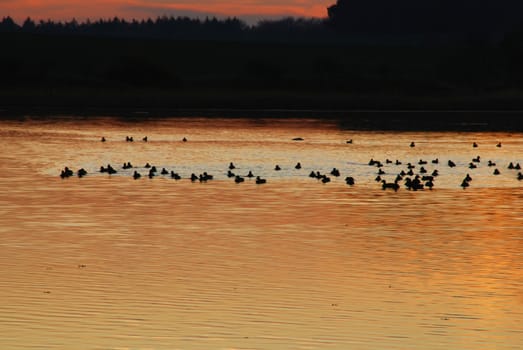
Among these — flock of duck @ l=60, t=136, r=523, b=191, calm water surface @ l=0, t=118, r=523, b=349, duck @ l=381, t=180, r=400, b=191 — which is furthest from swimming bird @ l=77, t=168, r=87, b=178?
duck @ l=381, t=180, r=400, b=191

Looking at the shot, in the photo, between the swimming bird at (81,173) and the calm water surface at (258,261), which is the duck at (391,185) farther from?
the swimming bird at (81,173)

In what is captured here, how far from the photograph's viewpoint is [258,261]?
22.1 meters

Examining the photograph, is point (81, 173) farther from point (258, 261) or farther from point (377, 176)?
point (258, 261)

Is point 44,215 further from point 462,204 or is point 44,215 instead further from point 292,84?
point 292,84

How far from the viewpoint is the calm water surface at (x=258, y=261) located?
16.4 m

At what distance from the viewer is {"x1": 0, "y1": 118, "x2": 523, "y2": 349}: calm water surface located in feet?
53.8

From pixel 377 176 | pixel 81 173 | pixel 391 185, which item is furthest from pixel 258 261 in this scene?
pixel 377 176

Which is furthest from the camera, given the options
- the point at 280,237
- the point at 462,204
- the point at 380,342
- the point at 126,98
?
the point at 126,98

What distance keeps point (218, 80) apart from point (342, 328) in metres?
110

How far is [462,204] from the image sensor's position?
108 ft

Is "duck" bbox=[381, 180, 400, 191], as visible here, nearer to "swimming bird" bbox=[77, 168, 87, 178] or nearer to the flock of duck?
the flock of duck

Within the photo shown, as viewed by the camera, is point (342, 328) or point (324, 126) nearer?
point (342, 328)

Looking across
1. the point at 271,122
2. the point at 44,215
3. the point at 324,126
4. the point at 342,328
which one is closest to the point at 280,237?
the point at 44,215

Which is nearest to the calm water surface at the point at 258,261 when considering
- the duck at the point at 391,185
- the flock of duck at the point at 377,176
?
the duck at the point at 391,185
